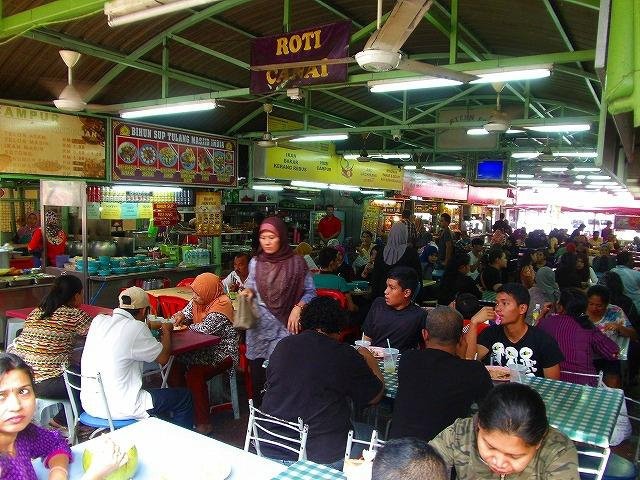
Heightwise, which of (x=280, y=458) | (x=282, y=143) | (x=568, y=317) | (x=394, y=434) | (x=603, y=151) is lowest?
(x=280, y=458)

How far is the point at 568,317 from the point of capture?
446cm

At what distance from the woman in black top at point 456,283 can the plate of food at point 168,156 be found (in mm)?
5581

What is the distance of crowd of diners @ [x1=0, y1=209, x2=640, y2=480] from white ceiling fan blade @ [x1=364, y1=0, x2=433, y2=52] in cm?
160

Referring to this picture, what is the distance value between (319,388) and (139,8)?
3.09 metres

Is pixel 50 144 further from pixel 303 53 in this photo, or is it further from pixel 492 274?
pixel 492 274

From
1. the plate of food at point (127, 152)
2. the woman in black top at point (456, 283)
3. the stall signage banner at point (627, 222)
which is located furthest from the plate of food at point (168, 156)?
the stall signage banner at point (627, 222)

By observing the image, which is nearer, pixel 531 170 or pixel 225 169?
pixel 225 169

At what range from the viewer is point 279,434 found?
118 inches

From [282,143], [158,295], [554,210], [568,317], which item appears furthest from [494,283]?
[554,210]

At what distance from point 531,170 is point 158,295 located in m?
19.5

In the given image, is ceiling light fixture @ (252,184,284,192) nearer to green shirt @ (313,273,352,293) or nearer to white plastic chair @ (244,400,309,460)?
green shirt @ (313,273,352,293)

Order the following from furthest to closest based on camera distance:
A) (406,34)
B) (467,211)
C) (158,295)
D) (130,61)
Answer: (467,211) < (130,61) < (158,295) < (406,34)

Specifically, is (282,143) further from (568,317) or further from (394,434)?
(394,434)

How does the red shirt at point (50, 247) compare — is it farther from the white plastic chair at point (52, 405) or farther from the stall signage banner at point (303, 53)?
the white plastic chair at point (52, 405)
